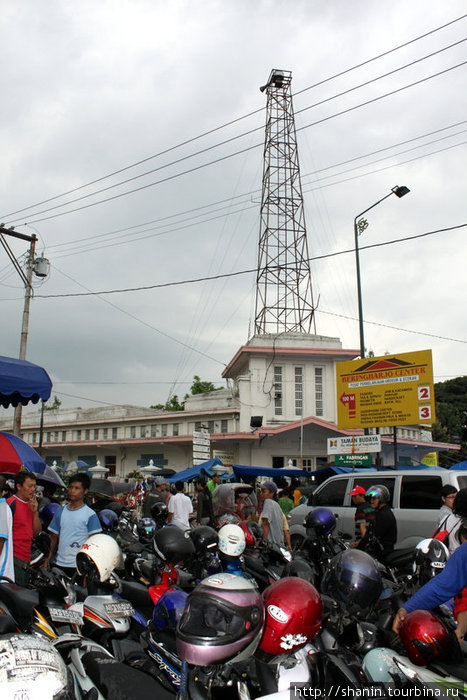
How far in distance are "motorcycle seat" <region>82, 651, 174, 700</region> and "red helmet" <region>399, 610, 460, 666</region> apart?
138 centimetres

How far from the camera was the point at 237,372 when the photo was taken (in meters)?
36.8

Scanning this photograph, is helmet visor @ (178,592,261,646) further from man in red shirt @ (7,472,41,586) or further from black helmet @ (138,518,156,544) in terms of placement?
black helmet @ (138,518,156,544)

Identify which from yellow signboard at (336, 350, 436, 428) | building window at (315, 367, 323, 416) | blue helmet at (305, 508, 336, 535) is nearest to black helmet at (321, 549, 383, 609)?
blue helmet at (305, 508, 336, 535)

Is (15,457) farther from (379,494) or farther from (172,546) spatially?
(379,494)

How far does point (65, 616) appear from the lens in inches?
168

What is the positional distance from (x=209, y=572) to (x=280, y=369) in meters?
26.4

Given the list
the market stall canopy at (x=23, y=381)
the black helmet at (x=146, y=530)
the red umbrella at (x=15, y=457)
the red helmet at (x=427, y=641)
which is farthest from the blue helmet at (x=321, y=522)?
the red helmet at (x=427, y=641)

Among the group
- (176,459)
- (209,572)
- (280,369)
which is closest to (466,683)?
(209,572)

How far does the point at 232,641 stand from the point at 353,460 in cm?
1623

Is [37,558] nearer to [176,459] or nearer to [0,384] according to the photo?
[0,384]

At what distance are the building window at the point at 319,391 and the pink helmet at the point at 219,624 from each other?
29821 mm

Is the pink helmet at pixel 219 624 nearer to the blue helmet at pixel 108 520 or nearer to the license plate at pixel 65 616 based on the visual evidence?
the license plate at pixel 65 616

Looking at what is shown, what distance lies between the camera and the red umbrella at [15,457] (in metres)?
8.88

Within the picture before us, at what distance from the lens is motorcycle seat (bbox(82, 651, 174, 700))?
3340mm
